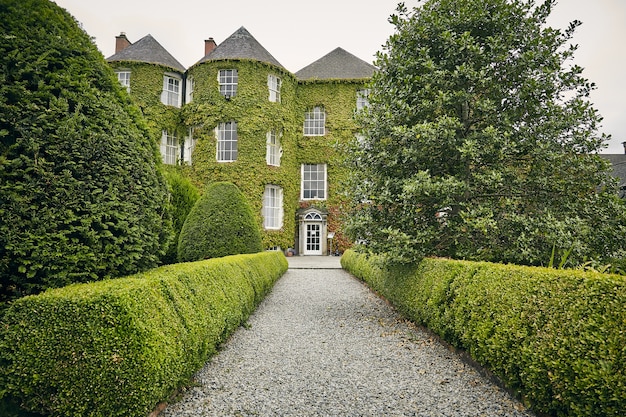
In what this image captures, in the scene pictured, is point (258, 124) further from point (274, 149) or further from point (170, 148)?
point (170, 148)

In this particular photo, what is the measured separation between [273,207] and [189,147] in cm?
585

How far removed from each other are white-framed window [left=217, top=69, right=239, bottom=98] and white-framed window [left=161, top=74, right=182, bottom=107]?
9.96 feet

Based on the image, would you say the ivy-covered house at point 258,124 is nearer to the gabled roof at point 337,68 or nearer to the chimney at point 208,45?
the gabled roof at point 337,68

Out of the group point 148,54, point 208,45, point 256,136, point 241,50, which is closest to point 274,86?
point 241,50

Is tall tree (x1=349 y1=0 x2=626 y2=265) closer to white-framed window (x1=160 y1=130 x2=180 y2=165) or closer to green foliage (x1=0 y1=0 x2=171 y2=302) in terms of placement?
green foliage (x1=0 y1=0 x2=171 y2=302)

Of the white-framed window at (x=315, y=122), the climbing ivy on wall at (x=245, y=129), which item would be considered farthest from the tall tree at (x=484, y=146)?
the white-framed window at (x=315, y=122)

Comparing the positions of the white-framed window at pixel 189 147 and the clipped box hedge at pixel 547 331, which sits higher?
the white-framed window at pixel 189 147

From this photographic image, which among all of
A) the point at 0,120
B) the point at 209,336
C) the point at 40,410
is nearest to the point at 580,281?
the point at 209,336

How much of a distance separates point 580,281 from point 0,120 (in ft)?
14.6

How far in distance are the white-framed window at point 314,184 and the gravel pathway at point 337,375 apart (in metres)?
16.6

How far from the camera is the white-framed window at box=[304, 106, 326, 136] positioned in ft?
78.8

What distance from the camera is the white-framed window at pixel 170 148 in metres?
22.8

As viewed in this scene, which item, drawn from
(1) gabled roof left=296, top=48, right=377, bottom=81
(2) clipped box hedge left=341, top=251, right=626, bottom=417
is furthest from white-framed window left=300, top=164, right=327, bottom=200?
(2) clipped box hedge left=341, top=251, right=626, bottom=417

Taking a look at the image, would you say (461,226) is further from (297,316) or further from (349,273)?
(349,273)
